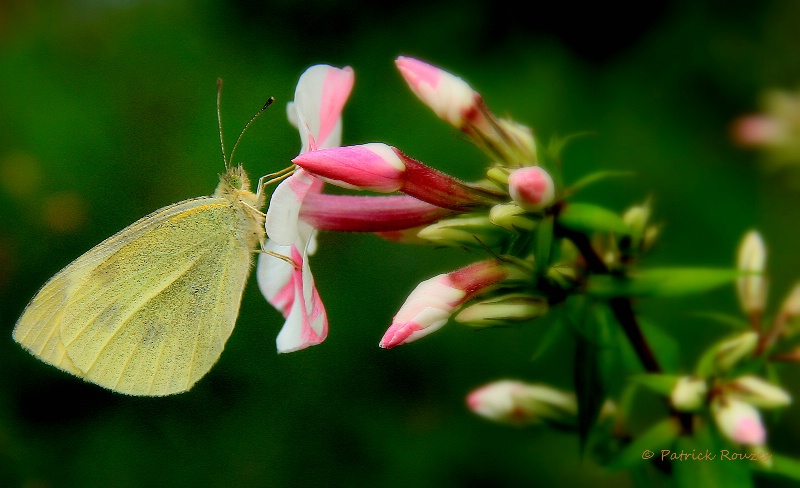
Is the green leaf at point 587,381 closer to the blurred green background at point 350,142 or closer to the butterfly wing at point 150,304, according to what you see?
the butterfly wing at point 150,304

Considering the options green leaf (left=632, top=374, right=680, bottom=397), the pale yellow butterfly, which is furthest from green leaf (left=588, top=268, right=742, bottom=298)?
the pale yellow butterfly

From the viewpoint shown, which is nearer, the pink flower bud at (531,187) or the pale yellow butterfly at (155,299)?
the pink flower bud at (531,187)

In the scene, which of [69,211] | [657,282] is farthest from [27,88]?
[657,282]

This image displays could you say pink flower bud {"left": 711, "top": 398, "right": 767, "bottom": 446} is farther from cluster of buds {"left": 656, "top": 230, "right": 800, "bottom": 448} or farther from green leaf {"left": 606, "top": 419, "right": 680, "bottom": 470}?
green leaf {"left": 606, "top": 419, "right": 680, "bottom": 470}

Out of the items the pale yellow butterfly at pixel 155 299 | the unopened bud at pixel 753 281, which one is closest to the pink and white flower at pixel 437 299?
the pale yellow butterfly at pixel 155 299

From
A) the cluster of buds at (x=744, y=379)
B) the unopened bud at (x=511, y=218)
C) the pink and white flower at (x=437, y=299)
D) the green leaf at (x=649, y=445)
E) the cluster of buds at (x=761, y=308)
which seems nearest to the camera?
the pink and white flower at (x=437, y=299)

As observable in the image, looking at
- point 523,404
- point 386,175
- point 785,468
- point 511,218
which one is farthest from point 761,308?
point 386,175

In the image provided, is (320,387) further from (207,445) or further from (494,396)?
(494,396)

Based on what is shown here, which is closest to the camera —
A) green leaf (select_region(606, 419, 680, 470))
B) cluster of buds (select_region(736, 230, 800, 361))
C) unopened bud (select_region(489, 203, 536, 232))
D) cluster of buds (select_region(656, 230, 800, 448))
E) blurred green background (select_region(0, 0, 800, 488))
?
unopened bud (select_region(489, 203, 536, 232))
